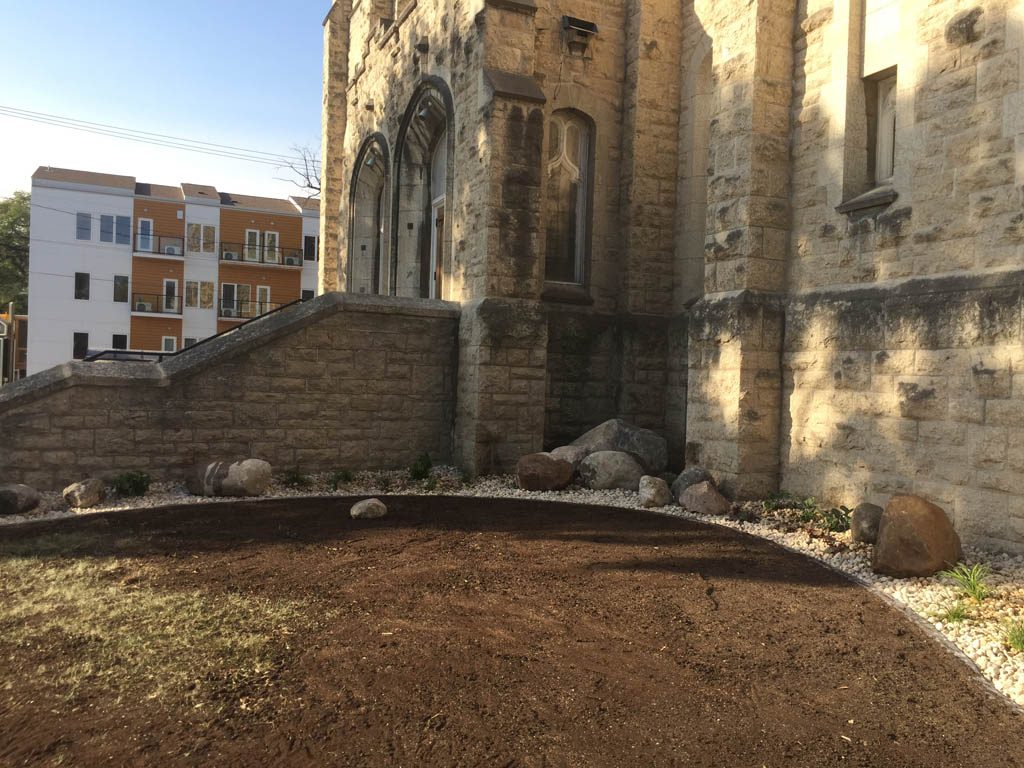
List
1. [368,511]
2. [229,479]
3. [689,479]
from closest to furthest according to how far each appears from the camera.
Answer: [368,511], [689,479], [229,479]

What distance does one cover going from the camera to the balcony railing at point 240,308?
122 ft

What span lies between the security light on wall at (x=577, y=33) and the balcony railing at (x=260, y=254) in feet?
97.9

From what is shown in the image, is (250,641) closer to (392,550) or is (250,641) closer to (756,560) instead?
(392,550)

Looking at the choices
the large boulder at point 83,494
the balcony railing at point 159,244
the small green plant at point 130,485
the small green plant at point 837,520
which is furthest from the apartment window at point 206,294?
the small green plant at point 837,520

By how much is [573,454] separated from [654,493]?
1648mm

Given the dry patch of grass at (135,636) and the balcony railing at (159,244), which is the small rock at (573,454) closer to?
the dry patch of grass at (135,636)

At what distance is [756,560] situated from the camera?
5562mm

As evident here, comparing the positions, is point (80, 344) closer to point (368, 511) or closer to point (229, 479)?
point (229, 479)

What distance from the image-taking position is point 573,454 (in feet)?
29.9

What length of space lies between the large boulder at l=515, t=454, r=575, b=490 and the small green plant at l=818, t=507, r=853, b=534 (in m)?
2.94

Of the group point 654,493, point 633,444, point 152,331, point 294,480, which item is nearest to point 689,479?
point 654,493

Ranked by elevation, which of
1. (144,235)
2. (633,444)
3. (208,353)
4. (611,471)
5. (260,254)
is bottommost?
(611,471)

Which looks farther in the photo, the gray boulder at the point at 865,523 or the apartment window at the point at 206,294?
the apartment window at the point at 206,294

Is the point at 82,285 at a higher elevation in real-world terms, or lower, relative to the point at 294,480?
higher
